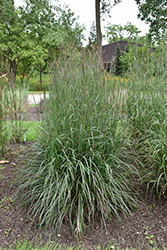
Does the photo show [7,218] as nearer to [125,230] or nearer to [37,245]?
[37,245]

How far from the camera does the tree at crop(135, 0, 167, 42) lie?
1692 cm

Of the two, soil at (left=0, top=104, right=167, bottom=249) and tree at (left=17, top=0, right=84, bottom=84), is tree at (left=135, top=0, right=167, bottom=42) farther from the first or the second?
soil at (left=0, top=104, right=167, bottom=249)

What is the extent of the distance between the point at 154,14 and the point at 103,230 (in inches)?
746

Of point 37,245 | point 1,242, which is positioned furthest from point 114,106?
point 1,242

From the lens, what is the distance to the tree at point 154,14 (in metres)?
16.9

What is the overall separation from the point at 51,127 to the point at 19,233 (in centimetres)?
108

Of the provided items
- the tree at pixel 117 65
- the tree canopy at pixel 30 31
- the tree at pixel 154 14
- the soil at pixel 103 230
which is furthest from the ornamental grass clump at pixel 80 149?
the tree at pixel 154 14

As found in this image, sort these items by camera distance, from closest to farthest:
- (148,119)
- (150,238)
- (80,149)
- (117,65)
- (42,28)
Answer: (150,238) < (80,149) < (148,119) < (42,28) < (117,65)

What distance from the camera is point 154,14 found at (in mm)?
17516

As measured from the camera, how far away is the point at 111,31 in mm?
45375

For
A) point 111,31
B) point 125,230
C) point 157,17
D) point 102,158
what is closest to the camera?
point 125,230

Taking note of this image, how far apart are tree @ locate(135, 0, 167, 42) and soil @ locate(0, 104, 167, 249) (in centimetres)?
1651

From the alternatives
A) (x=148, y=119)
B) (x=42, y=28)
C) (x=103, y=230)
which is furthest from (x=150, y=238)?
(x=42, y=28)

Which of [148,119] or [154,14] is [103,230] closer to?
[148,119]
